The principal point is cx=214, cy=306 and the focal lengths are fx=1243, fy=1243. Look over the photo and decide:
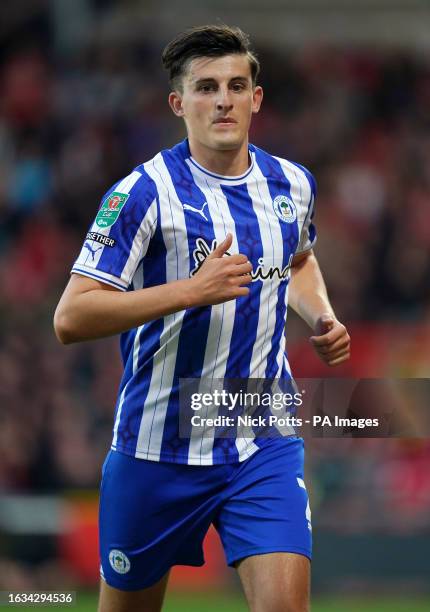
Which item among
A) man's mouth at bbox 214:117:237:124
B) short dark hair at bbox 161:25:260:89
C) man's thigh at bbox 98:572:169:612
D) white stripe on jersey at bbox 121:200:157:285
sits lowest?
man's thigh at bbox 98:572:169:612

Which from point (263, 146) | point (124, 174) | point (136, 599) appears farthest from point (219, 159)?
point (263, 146)

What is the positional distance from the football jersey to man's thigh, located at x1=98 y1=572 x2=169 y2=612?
0.53m

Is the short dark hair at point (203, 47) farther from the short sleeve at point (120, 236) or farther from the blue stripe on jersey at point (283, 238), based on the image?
the short sleeve at point (120, 236)

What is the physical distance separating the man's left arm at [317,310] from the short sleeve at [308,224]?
78mm

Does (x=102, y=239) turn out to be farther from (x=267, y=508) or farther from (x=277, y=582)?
(x=277, y=582)

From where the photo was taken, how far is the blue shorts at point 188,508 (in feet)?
14.8

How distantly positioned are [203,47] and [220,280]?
1.07 m

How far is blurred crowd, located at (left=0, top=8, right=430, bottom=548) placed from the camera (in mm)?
9469

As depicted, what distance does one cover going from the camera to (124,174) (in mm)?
11891

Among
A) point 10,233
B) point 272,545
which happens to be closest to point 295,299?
point 272,545

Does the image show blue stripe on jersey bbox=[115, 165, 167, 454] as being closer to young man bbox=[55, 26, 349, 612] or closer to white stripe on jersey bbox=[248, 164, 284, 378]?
young man bbox=[55, 26, 349, 612]

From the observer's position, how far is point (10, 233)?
1138 centimetres

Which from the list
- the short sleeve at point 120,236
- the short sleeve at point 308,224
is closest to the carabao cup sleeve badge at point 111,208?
the short sleeve at point 120,236

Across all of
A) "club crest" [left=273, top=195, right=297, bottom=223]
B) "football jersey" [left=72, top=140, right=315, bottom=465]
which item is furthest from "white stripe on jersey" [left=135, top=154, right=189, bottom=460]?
"club crest" [left=273, top=195, right=297, bottom=223]
